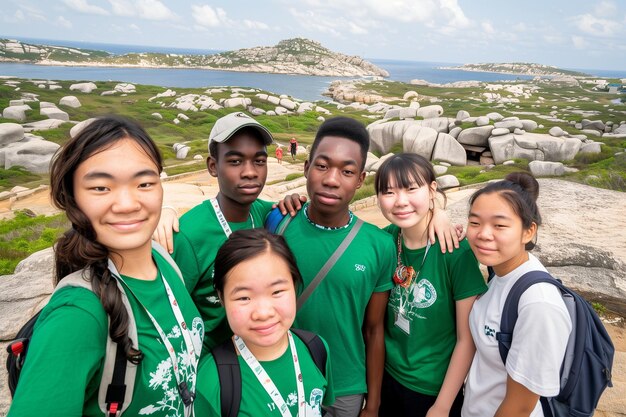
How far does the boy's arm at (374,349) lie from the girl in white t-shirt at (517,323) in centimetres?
56

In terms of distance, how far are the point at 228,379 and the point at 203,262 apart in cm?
84

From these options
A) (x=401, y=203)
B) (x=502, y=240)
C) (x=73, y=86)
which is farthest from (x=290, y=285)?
(x=73, y=86)

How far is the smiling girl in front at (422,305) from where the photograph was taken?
2520mm

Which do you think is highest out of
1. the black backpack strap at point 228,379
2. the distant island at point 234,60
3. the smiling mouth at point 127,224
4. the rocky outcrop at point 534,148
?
the smiling mouth at point 127,224

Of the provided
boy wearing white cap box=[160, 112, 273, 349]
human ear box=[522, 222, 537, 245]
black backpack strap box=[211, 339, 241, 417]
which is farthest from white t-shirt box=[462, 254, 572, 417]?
boy wearing white cap box=[160, 112, 273, 349]

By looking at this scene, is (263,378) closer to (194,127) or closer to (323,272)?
(323,272)

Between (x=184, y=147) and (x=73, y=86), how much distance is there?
31.5 meters

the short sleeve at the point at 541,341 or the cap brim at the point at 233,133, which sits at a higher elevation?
the cap brim at the point at 233,133

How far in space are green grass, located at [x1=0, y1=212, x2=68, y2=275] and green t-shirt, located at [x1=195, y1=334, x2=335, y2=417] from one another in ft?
29.3

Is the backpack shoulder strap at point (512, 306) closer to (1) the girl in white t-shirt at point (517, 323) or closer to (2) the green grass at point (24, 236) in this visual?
(1) the girl in white t-shirt at point (517, 323)

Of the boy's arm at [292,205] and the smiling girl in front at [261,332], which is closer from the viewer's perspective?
the smiling girl in front at [261,332]

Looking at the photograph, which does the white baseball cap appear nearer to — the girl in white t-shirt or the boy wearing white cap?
the boy wearing white cap

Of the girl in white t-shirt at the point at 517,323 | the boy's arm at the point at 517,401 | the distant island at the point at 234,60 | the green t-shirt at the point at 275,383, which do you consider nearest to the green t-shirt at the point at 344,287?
the green t-shirt at the point at 275,383

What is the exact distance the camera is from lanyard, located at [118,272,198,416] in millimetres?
1681
